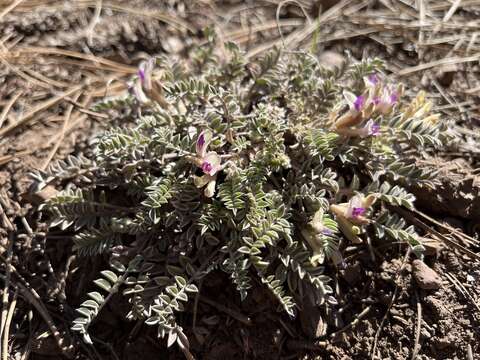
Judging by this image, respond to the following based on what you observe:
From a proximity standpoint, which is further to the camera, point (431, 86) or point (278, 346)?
point (431, 86)

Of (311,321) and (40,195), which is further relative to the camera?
(40,195)

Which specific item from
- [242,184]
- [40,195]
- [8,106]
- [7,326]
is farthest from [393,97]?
[8,106]

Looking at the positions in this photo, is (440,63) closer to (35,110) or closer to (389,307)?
(389,307)

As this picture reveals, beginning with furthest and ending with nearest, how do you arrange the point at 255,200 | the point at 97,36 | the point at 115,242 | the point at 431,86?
the point at 97,36 → the point at 431,86 → the point at 115,242 → the point at 255,200

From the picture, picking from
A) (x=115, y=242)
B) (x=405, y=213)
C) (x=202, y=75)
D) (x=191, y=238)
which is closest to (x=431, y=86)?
(x=405, y=213)

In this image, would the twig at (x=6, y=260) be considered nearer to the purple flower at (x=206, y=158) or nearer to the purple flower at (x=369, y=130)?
the purple flower at (x=206, y=158)

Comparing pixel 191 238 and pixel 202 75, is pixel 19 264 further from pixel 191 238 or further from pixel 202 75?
pixel 202 75

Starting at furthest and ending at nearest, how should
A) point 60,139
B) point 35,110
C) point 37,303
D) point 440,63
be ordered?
point 440,63
point 35,110
point 60,139
point 37,303
